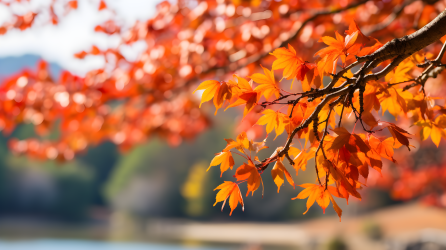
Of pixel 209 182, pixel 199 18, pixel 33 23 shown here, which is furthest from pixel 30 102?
pixel 209 182

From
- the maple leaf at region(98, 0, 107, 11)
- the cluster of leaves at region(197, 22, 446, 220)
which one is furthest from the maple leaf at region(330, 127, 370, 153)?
the maple leaf at region(98, 0, 107, 11)

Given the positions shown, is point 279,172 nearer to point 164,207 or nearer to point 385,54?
point 385,54

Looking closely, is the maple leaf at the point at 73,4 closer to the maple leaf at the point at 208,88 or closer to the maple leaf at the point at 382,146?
the maple leaf at the point at 208,88

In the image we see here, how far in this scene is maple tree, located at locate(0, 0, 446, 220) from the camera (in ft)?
2.78

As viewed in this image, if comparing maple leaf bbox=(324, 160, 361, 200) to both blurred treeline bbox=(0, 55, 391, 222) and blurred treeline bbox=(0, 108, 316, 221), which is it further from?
blurred treeline bbox=(0, 108, 316, 221)

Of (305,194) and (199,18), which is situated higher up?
(199,18)

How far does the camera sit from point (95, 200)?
21578mm

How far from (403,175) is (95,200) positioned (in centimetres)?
1844

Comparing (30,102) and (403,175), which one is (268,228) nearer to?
(403,175)

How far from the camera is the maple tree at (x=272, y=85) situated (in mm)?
849

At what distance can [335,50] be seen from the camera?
0.87m

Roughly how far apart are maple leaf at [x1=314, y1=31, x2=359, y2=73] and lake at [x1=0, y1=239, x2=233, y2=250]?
36.0ft

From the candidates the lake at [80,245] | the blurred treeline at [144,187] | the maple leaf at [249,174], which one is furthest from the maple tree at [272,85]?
the blurred treeline at [144,187]

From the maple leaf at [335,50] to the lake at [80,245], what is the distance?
432 inches
